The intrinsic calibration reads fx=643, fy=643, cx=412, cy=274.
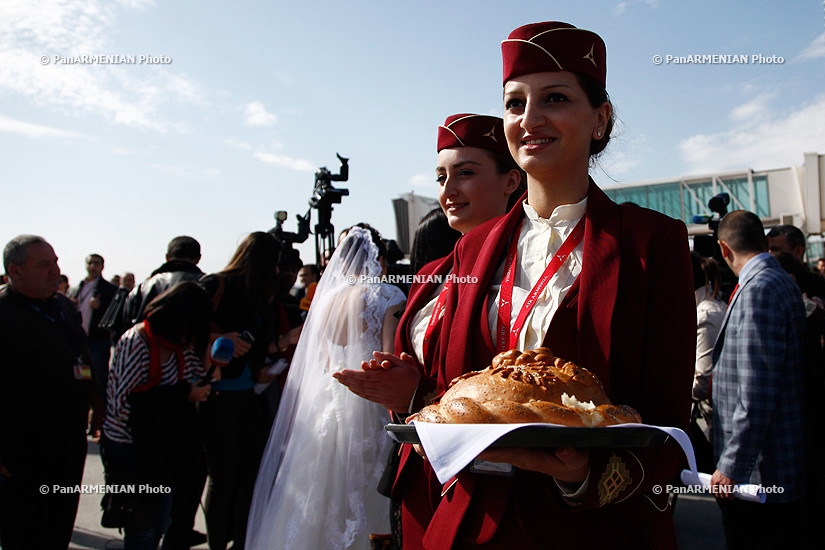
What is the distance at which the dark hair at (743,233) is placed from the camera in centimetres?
351

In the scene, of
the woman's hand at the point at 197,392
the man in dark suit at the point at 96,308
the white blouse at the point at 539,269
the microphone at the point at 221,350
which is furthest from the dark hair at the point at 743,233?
the man in dark suit at the point at 96,308

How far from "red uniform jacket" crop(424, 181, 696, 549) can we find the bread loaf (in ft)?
0.48

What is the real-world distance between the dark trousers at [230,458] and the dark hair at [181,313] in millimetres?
644

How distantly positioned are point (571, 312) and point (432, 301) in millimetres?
694

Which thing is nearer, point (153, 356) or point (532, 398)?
point (532, 398)

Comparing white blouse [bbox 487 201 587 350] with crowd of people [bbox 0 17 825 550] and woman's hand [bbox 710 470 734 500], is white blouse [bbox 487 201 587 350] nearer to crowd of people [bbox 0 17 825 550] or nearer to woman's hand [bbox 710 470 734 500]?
crowd of people [bbox 0 17 825 550]

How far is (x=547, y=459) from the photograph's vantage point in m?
1.21

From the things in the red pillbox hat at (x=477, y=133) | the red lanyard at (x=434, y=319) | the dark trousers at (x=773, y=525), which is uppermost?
the red pillbox hat at (x=477, y=133)

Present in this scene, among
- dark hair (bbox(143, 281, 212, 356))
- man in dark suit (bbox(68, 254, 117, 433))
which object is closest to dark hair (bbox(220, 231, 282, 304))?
dark hair (bbox(143, 281, 212, 356))

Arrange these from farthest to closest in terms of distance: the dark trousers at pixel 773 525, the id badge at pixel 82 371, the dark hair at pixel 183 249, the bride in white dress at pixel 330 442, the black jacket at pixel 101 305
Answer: the black jacket at pixel 101 305 → the dark hair at pixel 183 249 → the id badge at pixel 82 371 → the bride in white dress at pixel 330 442 → the dark trousers at pixel 773 525

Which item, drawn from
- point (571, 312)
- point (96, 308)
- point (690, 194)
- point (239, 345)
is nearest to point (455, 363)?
point (571, 312)

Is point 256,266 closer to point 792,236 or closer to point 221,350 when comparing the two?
point 221,350

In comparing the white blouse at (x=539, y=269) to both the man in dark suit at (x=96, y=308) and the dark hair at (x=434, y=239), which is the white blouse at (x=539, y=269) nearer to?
the dark hair at (x=434, y=239)

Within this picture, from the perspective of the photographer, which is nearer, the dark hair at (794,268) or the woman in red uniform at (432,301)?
the woman in red uniform at (432,301)
